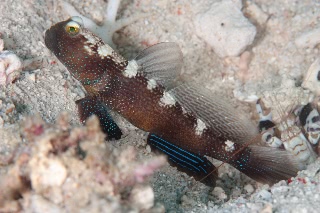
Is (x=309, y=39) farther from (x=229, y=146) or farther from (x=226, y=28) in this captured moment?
(x=229, y=146)

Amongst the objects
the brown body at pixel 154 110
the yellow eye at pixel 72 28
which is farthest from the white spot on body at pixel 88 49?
the yellow eye at pixel 72 28

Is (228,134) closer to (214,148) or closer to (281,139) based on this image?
(214,148)

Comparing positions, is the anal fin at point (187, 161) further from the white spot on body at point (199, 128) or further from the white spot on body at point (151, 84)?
A: the white spot on body at point (151, 84)

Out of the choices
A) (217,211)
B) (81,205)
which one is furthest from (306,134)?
(81,205)

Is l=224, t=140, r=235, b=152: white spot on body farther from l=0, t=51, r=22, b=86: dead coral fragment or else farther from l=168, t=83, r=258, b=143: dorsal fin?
l=0, t=51, r=22, b=86: dead coral fragment

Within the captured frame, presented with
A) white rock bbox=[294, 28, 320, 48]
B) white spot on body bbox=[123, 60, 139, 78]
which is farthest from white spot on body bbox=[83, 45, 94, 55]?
white rock bbox=[294, 28, 320, 48]

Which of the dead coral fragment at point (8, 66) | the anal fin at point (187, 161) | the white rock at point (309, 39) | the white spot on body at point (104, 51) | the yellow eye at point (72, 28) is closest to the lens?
the dead coral fragment at point (8, 66)
